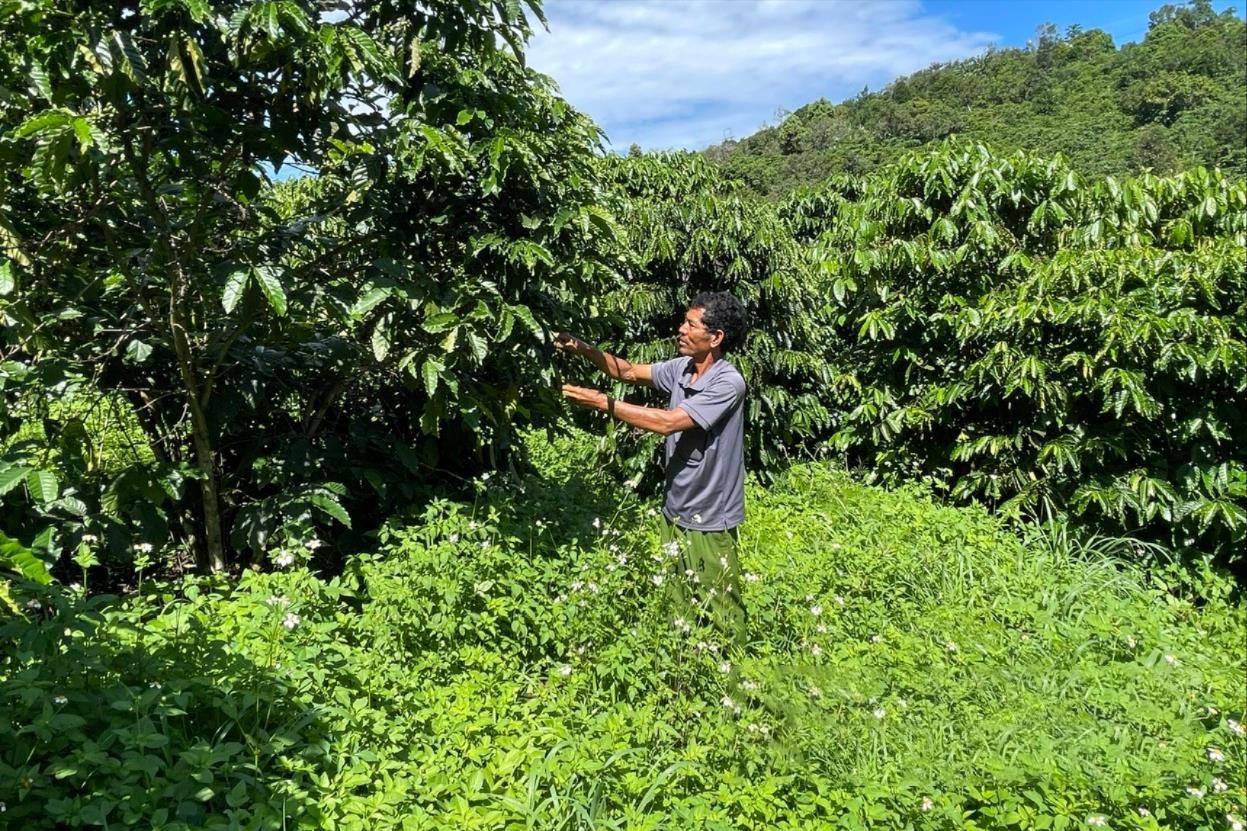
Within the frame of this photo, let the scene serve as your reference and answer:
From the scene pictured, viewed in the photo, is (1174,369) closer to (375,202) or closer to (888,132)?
(375,202)

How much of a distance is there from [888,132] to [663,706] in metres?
49.0

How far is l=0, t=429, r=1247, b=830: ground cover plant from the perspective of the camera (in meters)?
1.89

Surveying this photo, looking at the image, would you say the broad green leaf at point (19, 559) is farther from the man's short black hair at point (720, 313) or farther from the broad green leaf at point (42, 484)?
the man's short black hair at point (720, 313)

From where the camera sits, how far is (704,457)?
3.03 meters

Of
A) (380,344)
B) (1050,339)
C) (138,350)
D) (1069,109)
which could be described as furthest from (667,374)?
(1069,109)

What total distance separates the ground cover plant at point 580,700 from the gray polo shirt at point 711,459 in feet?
0.89

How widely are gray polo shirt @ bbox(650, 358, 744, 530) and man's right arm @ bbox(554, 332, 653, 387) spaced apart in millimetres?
307

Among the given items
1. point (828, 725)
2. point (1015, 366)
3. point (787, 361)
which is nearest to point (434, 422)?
point (828, 725)

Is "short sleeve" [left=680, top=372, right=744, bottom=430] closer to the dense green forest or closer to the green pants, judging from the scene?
the green pants

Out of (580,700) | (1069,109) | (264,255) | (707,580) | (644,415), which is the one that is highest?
(1069,109)

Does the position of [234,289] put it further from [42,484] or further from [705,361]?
[705,361]

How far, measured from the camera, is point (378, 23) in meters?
2.71

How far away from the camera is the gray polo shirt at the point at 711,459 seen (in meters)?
2.97

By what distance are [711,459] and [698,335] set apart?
47cm
